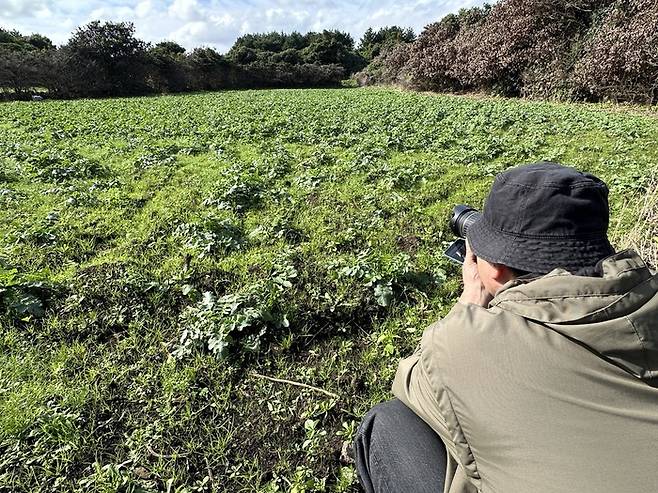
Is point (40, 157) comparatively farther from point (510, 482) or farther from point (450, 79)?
point (450, 79)

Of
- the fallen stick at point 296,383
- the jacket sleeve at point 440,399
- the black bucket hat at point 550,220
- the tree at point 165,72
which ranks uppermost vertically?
the tree at point 165,72

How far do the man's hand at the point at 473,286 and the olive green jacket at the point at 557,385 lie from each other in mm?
500

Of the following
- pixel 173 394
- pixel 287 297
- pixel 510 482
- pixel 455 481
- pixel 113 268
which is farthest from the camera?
pixel 113 268

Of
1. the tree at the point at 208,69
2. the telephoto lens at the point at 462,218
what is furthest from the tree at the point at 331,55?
the telephoto lens at the point at 462,218

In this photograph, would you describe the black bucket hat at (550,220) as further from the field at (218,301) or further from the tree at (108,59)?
the tree at (108,59)

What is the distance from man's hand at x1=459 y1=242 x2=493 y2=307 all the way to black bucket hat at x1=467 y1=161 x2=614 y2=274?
0.21 meters

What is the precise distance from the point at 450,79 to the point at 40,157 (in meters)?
24.3

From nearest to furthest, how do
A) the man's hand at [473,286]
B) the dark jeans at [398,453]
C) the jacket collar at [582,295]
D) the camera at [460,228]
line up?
the jacket collar at [582,295]
the dark jeans at [398,453]
the man's hand at [473,286]
the camera at [460,228]

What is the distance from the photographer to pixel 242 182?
20.9 ft

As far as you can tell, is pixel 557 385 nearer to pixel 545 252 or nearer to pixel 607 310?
pixel 607 310

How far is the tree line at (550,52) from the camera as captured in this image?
1432cm

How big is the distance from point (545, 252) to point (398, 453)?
98 centimetres

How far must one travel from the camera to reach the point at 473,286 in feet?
5.96

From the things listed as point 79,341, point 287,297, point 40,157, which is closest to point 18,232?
point 79,341
